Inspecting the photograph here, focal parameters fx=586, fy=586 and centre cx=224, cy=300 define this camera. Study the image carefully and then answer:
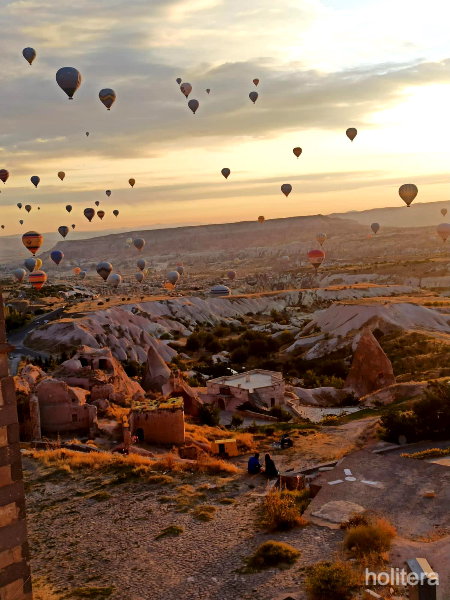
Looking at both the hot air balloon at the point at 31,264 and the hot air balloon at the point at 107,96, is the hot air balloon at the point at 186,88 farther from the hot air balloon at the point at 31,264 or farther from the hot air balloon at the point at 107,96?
the hot air balloon at the point at 31,264

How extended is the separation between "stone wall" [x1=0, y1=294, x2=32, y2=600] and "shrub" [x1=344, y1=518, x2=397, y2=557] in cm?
Result: 580

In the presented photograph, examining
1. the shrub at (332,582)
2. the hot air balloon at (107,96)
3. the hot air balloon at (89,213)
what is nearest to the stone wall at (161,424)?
the shrub at (332,582)

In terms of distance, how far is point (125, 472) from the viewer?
53.7 ft

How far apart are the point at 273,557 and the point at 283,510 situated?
5.62 ft

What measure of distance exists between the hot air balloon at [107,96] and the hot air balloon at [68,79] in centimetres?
639

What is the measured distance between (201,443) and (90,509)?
6985mm

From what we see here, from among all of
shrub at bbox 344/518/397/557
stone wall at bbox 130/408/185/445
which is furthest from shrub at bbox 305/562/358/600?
stone wall at bbox 130/408/185/445

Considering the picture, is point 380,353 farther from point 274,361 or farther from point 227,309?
point 227,309

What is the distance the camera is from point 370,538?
34.4 ft

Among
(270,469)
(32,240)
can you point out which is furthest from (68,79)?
(270,469)

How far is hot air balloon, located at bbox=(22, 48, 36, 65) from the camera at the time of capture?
4706 centimetres

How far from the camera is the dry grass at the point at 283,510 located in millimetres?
12117

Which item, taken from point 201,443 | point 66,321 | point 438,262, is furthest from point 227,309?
point 201,443

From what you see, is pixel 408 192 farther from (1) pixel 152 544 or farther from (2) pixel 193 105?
(1) pixel 152 544
